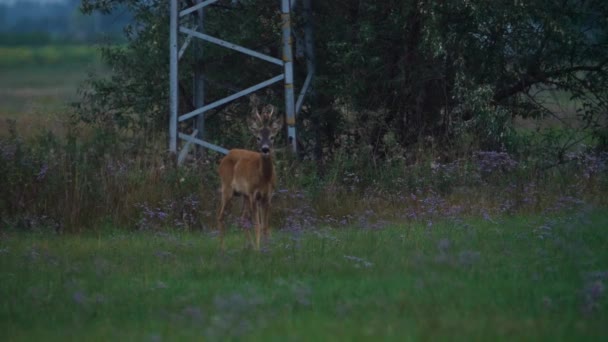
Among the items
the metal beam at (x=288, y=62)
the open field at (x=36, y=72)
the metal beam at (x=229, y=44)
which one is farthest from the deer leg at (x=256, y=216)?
the open field at (x=36, y=72)

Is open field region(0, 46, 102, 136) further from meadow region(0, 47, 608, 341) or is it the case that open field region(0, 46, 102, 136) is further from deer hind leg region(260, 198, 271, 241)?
deer hind leg region(260, 198, 271, 241)

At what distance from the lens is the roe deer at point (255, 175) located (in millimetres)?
11938

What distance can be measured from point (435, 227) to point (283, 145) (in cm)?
536

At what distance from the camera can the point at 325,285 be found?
8.45 m

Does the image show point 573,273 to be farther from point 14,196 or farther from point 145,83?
A: point 145,83

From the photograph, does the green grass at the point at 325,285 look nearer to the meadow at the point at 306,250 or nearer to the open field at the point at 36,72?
the meadow at the point at 306,250

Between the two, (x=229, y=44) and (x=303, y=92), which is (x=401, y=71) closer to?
(x=303, y=92)

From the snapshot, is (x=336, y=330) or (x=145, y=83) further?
(x=145, y=83)

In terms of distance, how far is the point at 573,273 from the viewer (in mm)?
8469

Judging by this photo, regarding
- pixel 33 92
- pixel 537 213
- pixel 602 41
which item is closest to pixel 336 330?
pixel 537 213

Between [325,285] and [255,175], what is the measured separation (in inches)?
154

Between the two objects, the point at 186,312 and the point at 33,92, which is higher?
the point at 33,92

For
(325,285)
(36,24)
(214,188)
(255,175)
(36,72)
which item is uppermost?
(36,24)

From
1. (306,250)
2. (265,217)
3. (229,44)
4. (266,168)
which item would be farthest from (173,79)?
(306,250)
